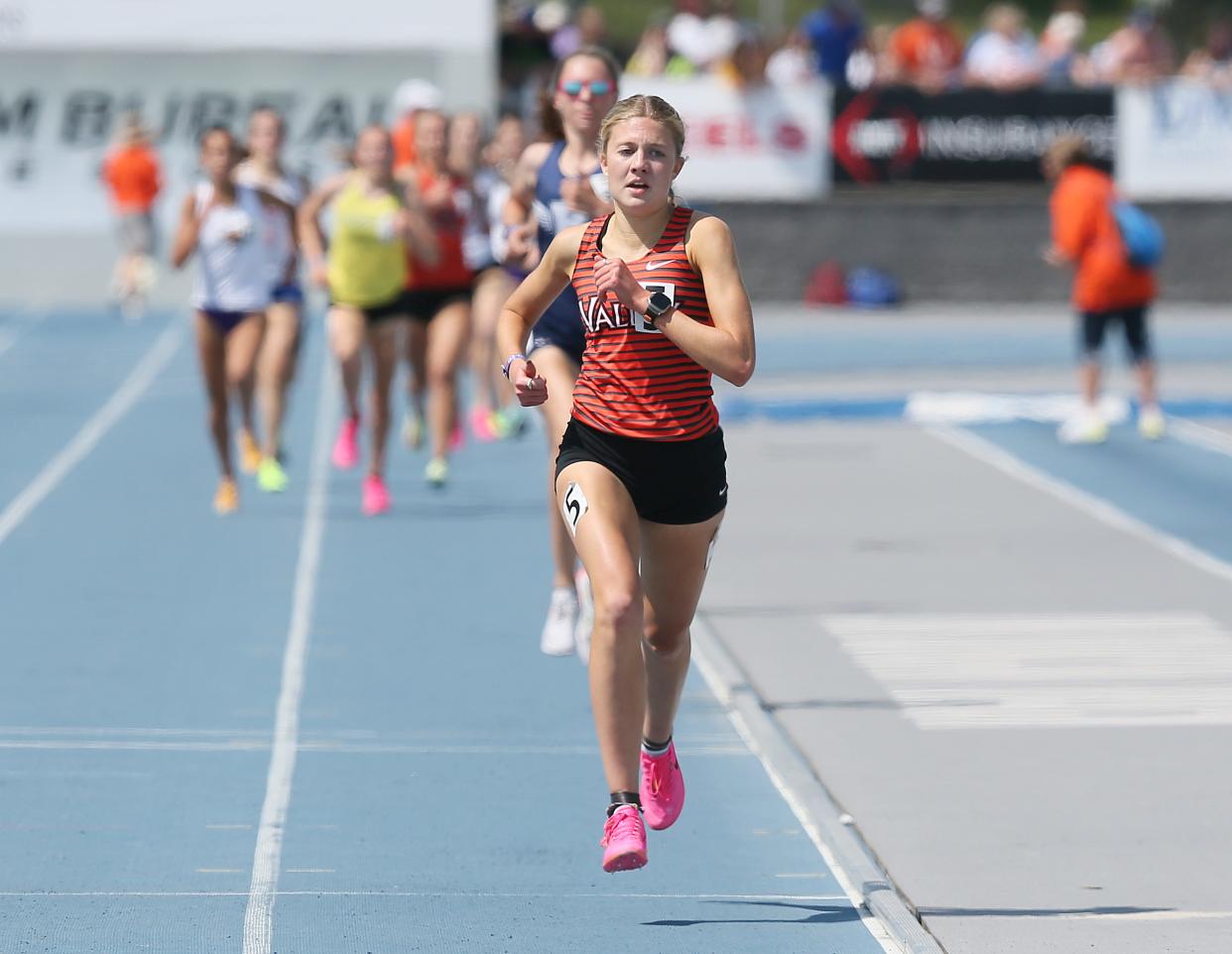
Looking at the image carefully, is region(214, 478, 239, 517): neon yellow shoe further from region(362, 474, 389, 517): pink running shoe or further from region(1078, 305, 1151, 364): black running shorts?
region(1078, 305, 1151, 364): black running shorts

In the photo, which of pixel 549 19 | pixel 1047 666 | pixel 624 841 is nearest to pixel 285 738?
pixel 624 841

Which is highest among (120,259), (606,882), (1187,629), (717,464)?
(717,464)

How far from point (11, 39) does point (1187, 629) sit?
81.9 feet

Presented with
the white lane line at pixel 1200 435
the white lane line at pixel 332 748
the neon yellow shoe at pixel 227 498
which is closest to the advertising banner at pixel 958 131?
the white lane line at pixel 1200 435

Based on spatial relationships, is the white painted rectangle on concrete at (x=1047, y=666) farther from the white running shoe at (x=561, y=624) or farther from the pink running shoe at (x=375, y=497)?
the pink running shoe at (x=375, y=497)

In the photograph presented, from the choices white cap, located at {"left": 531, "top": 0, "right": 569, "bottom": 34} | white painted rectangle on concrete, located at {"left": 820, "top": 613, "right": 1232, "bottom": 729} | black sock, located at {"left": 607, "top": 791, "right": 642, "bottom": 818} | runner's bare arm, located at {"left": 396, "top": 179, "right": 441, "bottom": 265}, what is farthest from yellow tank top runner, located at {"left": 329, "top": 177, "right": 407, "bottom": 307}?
white cap, located at {"left": 531, "top": 0, "right": 569, "bottom": 34}

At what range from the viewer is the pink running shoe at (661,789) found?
629cm

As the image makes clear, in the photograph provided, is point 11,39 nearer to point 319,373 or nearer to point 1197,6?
point 319,373

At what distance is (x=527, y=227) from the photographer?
9.05m

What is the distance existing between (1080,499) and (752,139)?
14.8 meters

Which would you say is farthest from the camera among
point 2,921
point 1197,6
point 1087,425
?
point 1197,6

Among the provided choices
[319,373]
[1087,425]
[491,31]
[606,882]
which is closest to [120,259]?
[491,31]

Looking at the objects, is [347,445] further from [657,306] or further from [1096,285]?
[657,306]

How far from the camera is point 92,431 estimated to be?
18125mm
